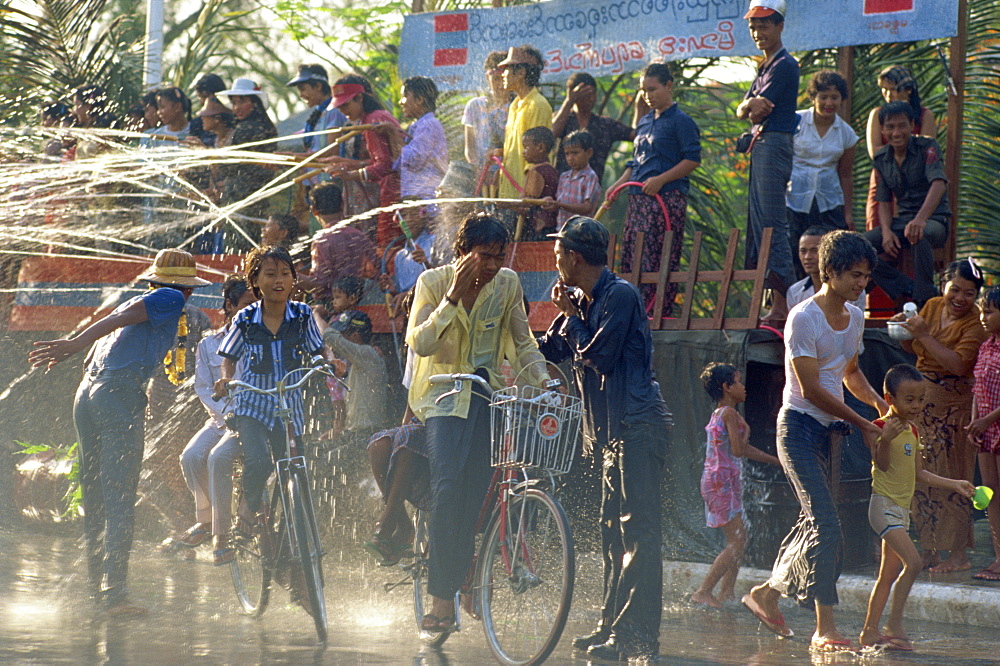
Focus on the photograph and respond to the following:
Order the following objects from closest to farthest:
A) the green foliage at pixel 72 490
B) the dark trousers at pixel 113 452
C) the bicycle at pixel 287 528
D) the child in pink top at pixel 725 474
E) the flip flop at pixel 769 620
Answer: the flip flop at pixel 769 620, the bicycle at pixel 287 528, the dark trousers at pixel 113 452, the child in pink top at pixel 725 474, the green foliage at pixel 72 490

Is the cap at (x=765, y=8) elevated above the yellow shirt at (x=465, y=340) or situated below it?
above

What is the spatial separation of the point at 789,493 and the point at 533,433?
300 cm

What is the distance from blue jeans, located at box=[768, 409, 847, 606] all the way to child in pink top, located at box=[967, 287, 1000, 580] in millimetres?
1836

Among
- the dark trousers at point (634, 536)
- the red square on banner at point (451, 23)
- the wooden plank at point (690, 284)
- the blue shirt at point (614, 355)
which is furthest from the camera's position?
the red square on banner at point (451, 23)

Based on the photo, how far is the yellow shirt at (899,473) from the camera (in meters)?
6.19

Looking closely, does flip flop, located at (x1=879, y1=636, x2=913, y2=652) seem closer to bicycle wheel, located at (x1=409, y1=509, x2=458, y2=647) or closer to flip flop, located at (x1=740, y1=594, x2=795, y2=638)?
flip flop, located at (x1=740, y1=594, x2=795, y2=638)

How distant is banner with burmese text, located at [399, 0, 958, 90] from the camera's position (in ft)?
29.5

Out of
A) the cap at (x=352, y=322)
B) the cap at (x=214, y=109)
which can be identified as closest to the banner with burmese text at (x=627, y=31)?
the cap at (x=214, y=109)

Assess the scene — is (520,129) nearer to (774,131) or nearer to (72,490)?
(774,131)

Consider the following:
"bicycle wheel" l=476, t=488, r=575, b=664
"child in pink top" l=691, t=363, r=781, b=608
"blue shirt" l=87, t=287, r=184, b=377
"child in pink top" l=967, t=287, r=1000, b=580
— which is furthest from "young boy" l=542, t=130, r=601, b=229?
"bicycle wheel" l=476, t=488, r=575, b=664

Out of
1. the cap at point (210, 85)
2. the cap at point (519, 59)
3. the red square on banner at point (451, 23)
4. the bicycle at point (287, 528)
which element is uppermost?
the red square on banner at point (451, 23)

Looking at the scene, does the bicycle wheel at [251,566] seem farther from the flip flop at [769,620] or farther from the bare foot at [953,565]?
the bare foot at [953,565]

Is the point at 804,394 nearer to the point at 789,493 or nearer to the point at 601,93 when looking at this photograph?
the point at 789,493

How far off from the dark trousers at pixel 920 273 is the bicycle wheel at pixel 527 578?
3874 mm
